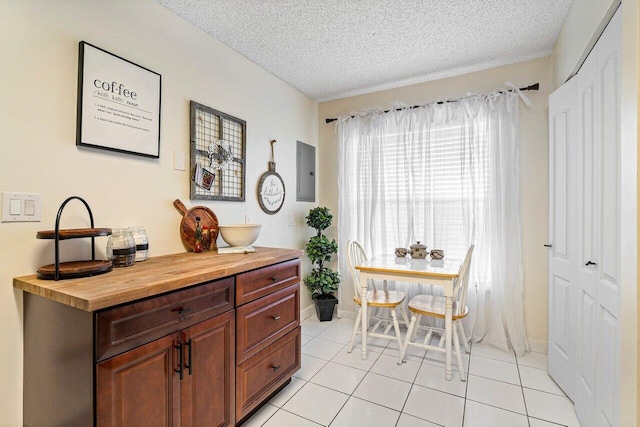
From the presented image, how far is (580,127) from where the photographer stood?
183 cm

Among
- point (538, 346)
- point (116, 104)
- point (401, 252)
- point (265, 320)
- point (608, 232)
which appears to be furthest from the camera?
point (401, 252)

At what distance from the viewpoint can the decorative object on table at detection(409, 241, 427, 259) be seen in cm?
283

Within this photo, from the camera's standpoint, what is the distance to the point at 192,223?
210 cm

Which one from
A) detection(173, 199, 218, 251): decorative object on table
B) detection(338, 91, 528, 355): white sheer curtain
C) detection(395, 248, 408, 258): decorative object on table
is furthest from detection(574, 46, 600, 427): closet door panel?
detection(173, 199, 218, 251): decorative object on table

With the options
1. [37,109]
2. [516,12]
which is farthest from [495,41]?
[37,109]

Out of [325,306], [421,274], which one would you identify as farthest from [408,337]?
[325,306]

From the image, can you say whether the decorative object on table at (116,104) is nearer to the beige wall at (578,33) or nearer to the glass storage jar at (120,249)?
the glass storage jar at (120,249)

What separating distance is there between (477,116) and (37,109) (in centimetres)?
317

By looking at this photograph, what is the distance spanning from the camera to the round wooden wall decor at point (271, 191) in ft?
9.29

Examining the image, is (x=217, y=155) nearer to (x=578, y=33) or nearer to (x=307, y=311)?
(x=307, y=311)

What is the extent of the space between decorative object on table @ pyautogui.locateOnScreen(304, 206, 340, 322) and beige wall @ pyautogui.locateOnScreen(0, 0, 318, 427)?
39.5 inches

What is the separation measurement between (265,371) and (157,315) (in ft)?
2.88

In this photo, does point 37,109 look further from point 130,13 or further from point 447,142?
point 447,142

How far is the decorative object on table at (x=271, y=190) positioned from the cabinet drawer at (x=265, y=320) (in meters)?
1.02
